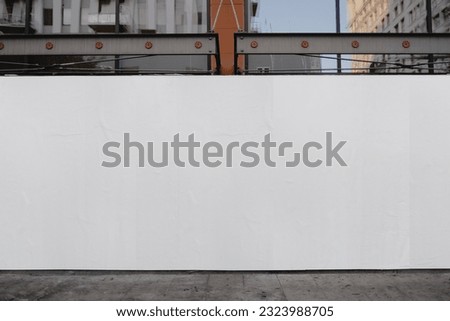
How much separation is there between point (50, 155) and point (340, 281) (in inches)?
224

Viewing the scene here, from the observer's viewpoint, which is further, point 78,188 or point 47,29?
point 47,29

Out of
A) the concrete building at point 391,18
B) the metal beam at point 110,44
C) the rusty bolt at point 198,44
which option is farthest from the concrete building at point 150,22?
the rusty bolt at point 198,44

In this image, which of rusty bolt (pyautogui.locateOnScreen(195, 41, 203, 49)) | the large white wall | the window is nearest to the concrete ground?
the large white wall

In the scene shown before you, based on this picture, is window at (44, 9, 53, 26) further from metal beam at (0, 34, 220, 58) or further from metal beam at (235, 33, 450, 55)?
metal beam at (235, 33, 450, 55)

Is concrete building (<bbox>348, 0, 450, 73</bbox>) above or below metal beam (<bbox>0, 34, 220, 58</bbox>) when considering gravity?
above

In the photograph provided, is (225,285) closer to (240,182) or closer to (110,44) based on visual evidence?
(240,182)

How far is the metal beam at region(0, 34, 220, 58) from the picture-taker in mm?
7547

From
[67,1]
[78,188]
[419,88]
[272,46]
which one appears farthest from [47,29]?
[419,88]

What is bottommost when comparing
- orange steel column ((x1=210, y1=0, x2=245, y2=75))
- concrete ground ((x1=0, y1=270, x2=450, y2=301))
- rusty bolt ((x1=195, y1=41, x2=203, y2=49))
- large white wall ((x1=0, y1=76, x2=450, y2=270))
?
concrete ground ((x1=0, y1=270, x2=450, y2=301))

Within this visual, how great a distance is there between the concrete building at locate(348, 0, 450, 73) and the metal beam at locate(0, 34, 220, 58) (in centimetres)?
383

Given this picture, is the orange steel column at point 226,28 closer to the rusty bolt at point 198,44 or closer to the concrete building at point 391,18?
the rusty bolt at point 198,44

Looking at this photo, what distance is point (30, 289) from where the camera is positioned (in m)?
6.46

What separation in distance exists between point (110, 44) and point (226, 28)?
331 centimetres

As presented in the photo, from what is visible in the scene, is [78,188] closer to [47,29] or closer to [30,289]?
[30,289]
